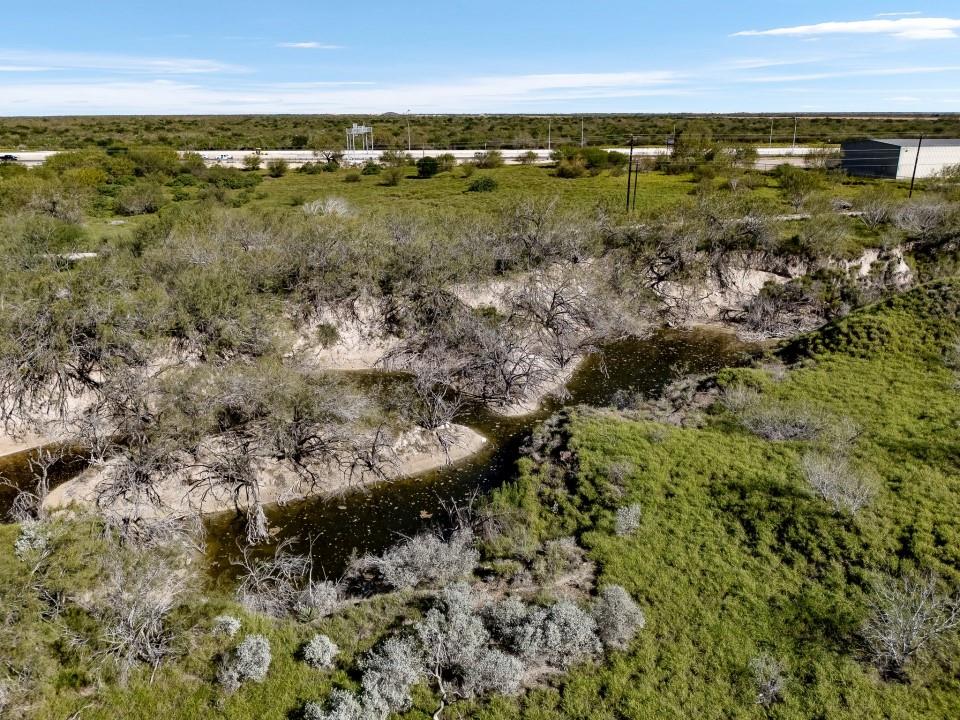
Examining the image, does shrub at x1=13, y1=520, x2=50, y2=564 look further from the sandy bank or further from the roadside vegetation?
the sandy bank

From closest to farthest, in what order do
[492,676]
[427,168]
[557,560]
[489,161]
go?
1. [492,676]
2. [557,560]
3. [427,168]
4. [489,161]

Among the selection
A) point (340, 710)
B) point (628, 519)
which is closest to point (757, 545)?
point (628, 519)

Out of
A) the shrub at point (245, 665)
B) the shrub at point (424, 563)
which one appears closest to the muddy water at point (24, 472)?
the shrub at point (245, 665)

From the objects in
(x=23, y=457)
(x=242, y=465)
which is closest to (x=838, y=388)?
(x=242, y=465)

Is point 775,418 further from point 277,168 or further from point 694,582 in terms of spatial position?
point 277,168

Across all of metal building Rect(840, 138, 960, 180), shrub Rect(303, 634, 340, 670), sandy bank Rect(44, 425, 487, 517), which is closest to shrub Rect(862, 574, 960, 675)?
shrub Rect(303, 634, 340, 670)

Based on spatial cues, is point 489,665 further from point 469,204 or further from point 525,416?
point 469,204

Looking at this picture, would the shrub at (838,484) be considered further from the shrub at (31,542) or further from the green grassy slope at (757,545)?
the shrub at (31,542)
